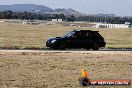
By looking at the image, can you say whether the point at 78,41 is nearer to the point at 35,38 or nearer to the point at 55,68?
the point at 55,68

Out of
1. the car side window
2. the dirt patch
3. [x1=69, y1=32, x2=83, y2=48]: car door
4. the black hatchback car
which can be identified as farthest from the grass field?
the dirt patch

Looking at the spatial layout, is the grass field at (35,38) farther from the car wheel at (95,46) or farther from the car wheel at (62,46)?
the car wheel at (95,46)

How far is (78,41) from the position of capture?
31.0 meters

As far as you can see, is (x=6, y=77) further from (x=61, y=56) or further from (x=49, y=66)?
(x=61, y=56)

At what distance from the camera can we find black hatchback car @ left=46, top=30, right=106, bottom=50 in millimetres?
30594

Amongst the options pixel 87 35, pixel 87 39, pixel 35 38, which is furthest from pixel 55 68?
pixel 35 38

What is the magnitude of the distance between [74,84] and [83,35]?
16.5 m

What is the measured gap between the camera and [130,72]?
18984mm

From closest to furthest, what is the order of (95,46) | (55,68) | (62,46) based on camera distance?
(55,68) < (62,46) < (95,46)

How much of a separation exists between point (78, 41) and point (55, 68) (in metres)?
11.4

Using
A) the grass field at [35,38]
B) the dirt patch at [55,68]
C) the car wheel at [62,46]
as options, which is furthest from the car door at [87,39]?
the grass field at [35,38]

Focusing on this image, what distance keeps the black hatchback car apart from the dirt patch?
3.88 metres

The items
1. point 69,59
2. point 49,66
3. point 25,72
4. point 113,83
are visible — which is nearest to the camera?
point 113,83

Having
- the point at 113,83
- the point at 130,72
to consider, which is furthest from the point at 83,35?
the point at 113,83
